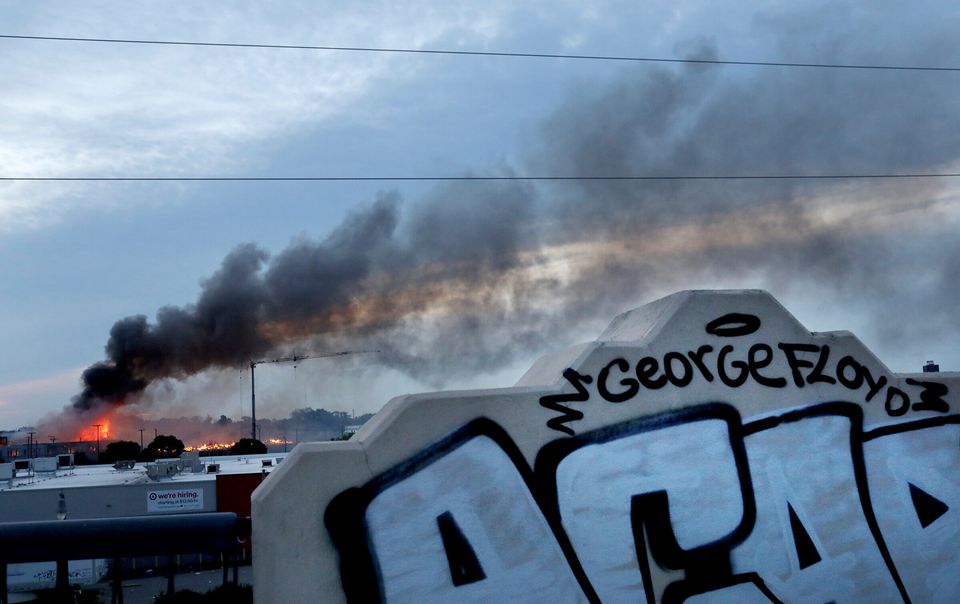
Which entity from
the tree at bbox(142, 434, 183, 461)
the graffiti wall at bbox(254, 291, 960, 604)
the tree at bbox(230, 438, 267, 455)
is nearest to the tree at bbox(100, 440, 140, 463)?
the tree at bbox(142, 434, 183, 461)

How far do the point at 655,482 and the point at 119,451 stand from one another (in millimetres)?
74994

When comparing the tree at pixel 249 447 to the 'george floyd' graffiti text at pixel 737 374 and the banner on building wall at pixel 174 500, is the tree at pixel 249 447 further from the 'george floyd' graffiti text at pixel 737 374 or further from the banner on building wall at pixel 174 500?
the 'george floyd' graffiti text at pixel 737 374

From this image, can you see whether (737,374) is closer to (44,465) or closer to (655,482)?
(655,482)

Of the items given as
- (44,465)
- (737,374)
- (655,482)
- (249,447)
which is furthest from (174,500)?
(249,447)

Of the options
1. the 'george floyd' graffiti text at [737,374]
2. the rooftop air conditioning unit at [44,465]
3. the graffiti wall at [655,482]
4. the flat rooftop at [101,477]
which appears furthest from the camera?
the rooftop air conditioning unit at [44,465]

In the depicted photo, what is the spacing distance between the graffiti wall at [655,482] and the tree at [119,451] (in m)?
72.1

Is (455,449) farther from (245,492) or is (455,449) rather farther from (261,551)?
(245,492)

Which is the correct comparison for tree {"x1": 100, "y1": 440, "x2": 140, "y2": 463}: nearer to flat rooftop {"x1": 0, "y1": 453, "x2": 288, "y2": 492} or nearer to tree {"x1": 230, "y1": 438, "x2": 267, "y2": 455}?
tree {"x1": 230, "y1": 438, "x2": 267, "y2": 455}

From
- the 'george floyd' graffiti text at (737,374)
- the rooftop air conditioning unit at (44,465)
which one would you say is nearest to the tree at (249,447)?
the rooftop air conditioning unit at (44,465)

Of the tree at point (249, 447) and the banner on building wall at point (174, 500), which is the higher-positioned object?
the tree at point (249, 447)

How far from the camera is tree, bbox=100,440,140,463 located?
235 feet

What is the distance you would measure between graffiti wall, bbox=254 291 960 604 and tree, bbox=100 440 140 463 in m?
72.1

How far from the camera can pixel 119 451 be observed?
72812 mm

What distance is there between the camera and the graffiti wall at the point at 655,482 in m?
5.34
